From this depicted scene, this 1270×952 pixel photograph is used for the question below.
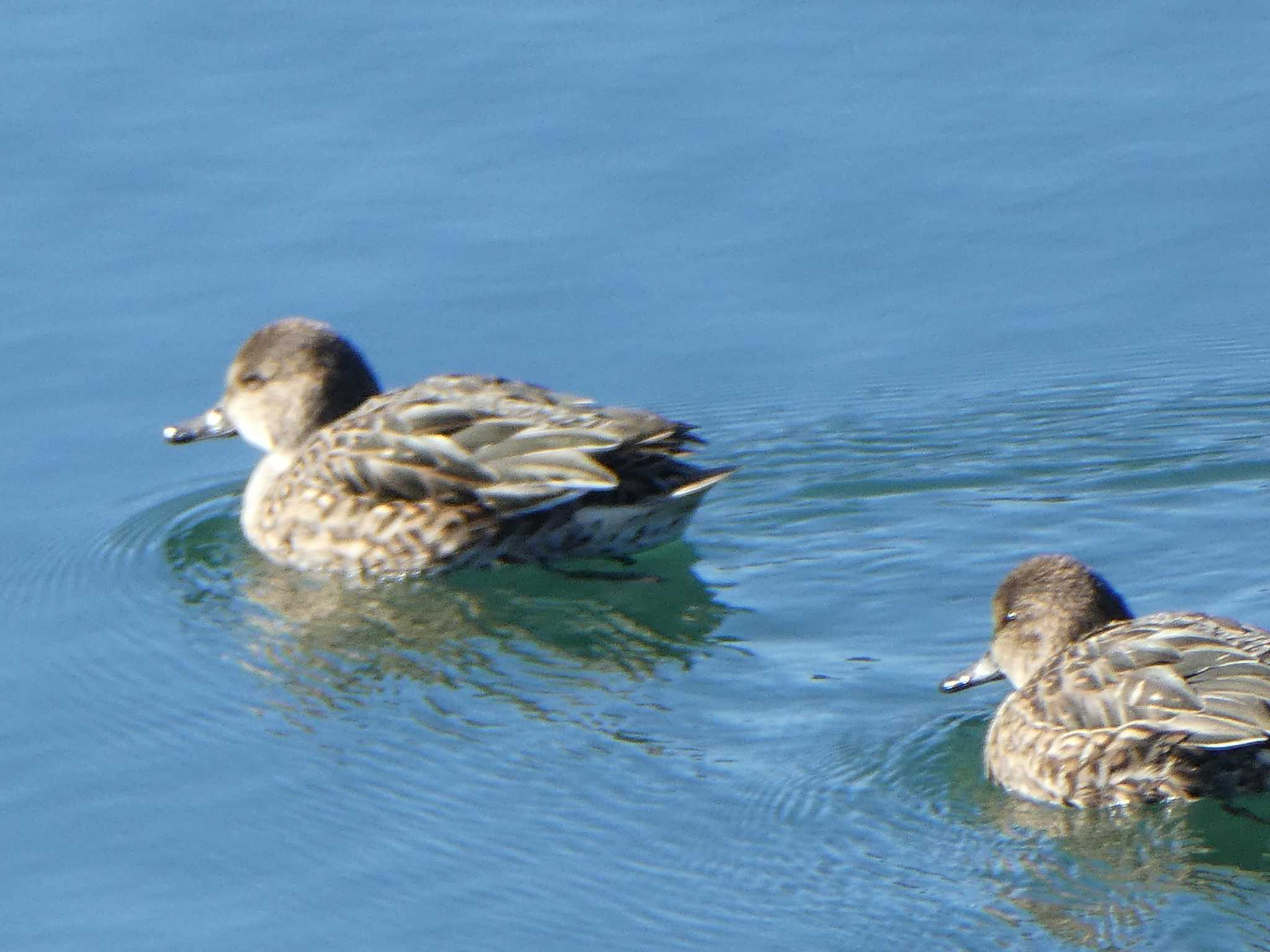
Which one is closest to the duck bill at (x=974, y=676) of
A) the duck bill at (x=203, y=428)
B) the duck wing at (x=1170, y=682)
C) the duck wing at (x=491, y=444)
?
the duck wing at (x=1170, y=682)

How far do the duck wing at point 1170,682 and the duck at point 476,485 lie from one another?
8.01 feet

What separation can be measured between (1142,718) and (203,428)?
495cm

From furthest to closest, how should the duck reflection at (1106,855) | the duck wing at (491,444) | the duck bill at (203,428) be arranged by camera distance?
the duck bill at (203,428)
the duck wing at (491,444)
the duck reflection at (1106,855)

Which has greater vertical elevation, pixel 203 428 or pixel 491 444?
pixel 203 428

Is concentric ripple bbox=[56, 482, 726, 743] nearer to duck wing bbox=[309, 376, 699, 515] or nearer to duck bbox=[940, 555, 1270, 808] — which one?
duck wing bbox=[309, 376, 699, 515]

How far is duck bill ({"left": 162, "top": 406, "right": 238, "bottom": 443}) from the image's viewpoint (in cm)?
1074

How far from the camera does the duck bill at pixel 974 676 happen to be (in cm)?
839

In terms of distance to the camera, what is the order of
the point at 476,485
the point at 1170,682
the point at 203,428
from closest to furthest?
1. the point at 1170,682
2. the point at 476,485
3. the point at 203,428

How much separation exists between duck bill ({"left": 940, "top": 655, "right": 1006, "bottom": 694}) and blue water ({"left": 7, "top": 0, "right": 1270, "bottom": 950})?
4.6 inches

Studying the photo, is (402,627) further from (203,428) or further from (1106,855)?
(1106,855)

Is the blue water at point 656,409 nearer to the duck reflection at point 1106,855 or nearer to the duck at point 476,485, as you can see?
the duck reflection at point 1106,855

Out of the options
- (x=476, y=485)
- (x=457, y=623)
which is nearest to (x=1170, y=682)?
(x=457, y=623)

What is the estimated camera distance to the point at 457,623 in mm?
9594

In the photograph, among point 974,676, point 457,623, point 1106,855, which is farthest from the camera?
point 457,623
